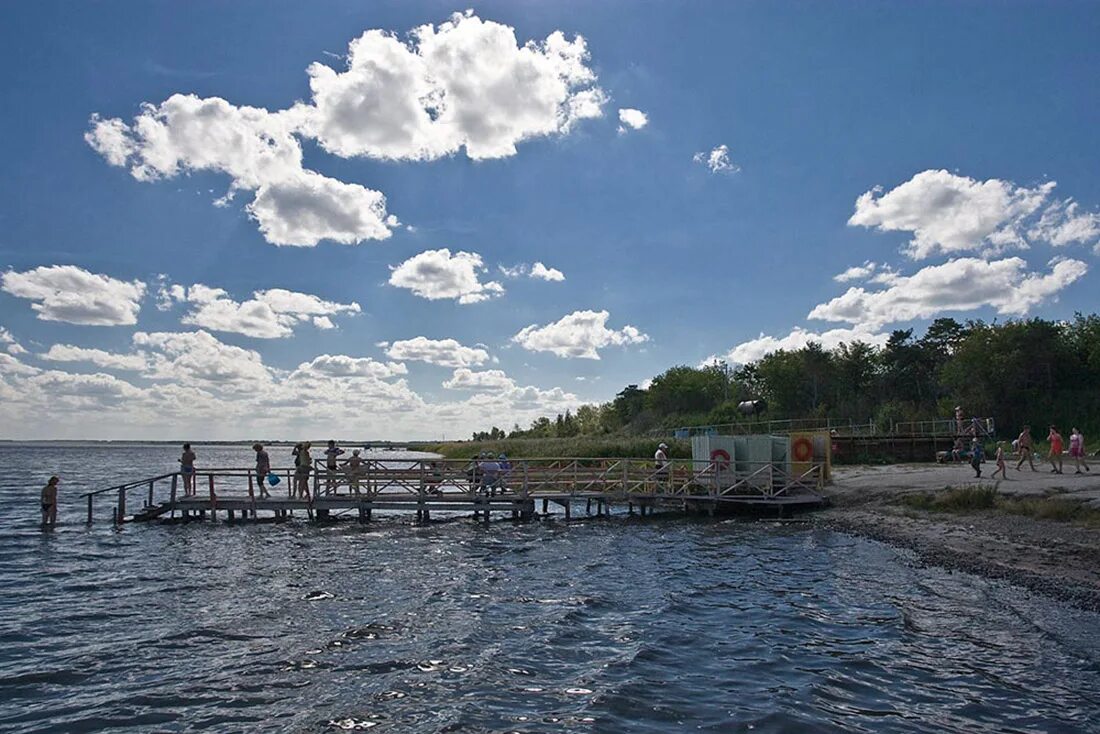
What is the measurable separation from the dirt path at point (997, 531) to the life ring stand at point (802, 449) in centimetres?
170

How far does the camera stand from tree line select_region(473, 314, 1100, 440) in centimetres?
5919

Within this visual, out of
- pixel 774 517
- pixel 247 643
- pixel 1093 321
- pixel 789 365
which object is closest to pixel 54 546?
pixel 247 643

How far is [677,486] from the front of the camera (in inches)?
1196

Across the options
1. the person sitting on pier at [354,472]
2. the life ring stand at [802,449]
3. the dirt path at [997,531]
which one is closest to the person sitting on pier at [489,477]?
the person sitting on pier at [354,472]

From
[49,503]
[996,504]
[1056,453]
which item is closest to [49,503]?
[49,503]

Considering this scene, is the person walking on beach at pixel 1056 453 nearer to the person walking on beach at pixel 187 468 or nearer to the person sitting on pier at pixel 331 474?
the person sitting on pier at pixel 331 474

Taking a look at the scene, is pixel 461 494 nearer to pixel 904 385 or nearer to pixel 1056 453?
pixel 1056 453

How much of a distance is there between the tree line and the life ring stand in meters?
32.4

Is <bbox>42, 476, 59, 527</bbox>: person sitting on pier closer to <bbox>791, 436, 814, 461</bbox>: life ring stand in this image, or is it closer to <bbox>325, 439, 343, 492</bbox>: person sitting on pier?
<bbox>325, 439, 343, 492</bbox>: person sitting on pier

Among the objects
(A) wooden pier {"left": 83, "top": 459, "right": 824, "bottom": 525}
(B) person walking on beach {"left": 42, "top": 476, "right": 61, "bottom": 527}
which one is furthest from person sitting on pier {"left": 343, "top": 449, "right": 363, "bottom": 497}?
(B) person walking on beach {"left": 42, "top": 476, "right": 61, "bottom": 527}

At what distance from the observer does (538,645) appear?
11.3m

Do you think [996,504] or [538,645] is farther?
[996,504]

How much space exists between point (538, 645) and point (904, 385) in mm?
82493

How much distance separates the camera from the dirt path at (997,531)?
14.4m
